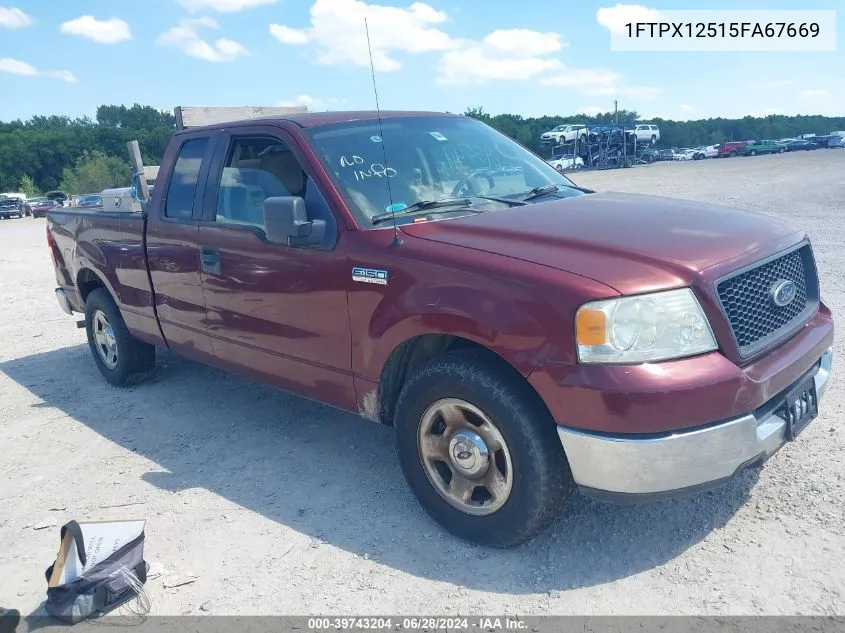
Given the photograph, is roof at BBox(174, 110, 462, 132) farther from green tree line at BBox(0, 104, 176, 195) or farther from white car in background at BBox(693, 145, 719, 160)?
green tree line at BBox(0, 104, 176, 195)

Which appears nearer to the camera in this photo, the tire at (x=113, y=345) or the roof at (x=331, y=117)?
the roof at (x=331, y=117)

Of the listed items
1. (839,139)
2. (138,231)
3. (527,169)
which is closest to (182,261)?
(138,231)

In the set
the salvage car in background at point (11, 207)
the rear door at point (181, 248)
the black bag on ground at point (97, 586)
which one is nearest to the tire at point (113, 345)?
the rear door at point (181, 248)

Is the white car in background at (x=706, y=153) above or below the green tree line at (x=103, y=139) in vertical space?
below

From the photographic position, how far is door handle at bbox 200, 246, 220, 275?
13.8 ft

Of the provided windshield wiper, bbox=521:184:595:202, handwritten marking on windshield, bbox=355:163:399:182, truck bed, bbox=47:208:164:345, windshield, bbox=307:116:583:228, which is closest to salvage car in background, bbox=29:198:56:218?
truck bed, bbox=47:208:164:345

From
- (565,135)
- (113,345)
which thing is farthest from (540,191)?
(565,135)

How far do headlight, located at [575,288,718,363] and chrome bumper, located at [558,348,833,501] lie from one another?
0.30m

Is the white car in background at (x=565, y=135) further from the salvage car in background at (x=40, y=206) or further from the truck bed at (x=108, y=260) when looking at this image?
the truck bed at (x=108, y=260)

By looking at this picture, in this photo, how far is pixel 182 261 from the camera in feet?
14.8

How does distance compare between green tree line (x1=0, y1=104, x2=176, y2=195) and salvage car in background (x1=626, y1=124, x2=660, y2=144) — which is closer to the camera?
salvage car in background (x1=626, y1=124, x2=660, y2=144)

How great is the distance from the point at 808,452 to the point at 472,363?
2.07m

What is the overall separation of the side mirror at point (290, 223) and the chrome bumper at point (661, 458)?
1.60 meters

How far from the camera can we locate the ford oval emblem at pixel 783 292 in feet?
9.85
